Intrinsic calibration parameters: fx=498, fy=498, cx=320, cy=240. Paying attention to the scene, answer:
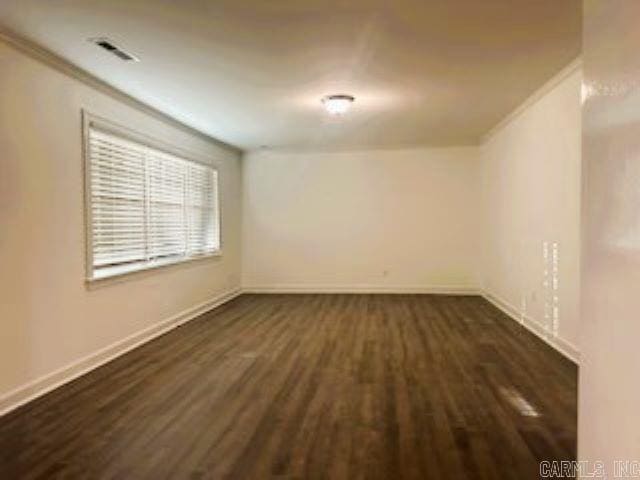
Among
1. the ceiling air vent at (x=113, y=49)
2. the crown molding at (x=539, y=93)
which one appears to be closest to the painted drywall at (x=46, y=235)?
the ceiling air vent at (x=113, y=49)

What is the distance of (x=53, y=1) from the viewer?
9.14 ft

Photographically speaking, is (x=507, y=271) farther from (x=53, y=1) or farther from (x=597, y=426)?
(x=53, y=1)

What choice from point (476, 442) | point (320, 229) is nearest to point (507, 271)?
point (320, 229)

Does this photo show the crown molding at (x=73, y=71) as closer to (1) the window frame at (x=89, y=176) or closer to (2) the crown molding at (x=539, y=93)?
(1) the window frame at (x=89, y=176)

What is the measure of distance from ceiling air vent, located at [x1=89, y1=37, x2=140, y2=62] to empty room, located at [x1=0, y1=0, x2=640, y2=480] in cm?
3

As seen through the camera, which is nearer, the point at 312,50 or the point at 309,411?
the point at 309,411

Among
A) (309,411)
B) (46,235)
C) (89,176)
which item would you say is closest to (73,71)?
(89,176)

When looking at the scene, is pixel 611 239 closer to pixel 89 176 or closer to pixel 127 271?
pixel 89 176

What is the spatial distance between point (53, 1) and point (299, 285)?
21.1ft

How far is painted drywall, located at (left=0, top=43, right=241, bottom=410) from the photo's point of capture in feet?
10.9

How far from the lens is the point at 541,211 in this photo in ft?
16.8

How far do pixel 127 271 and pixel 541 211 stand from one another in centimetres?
420

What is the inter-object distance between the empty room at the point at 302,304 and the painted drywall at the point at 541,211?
0.04 meters

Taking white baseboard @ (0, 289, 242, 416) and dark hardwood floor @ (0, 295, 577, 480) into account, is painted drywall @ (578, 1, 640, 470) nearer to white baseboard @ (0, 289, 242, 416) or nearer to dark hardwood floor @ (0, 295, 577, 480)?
dark hardwood floor @ (0, 295, 577, 480)
